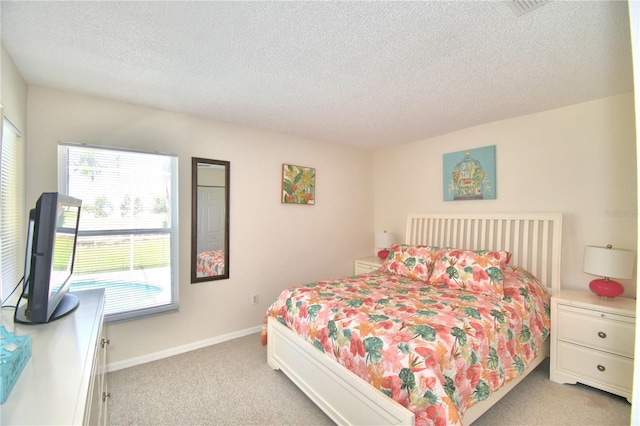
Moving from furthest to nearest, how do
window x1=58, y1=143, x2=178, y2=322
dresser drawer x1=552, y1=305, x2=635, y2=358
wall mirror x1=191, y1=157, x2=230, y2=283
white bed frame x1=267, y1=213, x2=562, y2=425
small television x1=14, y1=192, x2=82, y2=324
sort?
wall mirror x1=191, y1=157, x2=230, y2=283 → window x1=58, y1=143, x2=178, y2=322 → dresser drawer x1=552, y1=305, x2=635, y2=358 → white bed frame x1=267, y1=213, x2=562, y2=425 → small television x1=14, y1=192, x2=82, y2=324

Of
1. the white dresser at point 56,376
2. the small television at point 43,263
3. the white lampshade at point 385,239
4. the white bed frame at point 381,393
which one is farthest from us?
the white lampshade at point 385,239

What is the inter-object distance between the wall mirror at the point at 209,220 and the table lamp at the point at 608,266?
3.30 m

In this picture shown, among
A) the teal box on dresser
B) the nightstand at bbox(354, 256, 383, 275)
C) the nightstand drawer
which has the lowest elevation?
the nightstand drawer

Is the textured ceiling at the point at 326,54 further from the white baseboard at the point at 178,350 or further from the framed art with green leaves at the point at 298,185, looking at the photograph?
the white baseboard at the point at 178,350

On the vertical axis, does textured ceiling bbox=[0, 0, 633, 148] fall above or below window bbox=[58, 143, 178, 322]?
above

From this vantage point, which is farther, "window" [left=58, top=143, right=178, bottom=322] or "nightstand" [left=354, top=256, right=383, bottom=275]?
"nightstand" [left=354, top=256, right=383, bottom=275]

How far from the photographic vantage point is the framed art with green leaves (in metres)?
3.58

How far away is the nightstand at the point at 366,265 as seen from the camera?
3850 mm

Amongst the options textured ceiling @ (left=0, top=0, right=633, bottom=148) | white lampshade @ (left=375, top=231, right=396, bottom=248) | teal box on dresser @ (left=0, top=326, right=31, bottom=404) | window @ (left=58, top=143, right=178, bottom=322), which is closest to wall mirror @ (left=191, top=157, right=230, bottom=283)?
window @ (left=58, top=143, right=178, bottom=322)

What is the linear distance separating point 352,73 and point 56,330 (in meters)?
2.21

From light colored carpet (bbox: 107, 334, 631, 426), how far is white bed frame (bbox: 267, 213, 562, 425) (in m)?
0.13

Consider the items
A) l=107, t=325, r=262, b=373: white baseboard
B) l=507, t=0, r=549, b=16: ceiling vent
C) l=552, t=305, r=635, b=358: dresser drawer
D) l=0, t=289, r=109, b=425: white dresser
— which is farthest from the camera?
l=107, t=325, r=262, b=373: white baseboard

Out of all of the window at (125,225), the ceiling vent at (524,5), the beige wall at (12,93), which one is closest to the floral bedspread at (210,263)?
the window at (125,225)

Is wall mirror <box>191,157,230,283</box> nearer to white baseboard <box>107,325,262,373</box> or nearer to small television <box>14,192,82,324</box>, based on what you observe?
white baseboard <box>107,325,262,373</box>
